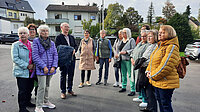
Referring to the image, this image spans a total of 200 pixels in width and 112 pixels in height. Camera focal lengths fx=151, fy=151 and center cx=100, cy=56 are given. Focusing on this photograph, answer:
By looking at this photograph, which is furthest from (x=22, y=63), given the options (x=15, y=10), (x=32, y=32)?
(x=15, y=10)

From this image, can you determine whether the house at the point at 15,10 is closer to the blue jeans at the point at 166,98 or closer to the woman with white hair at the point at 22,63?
the woman with white hair at the point at 22,63

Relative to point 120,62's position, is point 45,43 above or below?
above

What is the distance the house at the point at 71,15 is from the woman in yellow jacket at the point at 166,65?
36321 millimetres

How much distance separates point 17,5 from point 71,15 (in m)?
38.1

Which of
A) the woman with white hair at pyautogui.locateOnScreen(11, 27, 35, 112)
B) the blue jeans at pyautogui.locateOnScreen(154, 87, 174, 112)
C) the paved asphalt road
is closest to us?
the blue jeans at pyautogui.locateOnScreen(154, 87, 174, 112)

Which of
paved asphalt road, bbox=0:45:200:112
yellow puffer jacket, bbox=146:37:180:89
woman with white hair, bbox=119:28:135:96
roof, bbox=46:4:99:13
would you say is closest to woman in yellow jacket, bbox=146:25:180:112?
yellow puffer jacket, bbox=146:37:180:89

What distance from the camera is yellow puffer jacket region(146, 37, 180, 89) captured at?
2.60 meters

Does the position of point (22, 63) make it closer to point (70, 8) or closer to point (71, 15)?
point (71, 15)

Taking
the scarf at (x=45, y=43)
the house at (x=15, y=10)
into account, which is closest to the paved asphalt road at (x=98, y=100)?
the scarf at (x=45, y=43)

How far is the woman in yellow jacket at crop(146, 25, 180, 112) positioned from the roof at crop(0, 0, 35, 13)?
67044 millimetres

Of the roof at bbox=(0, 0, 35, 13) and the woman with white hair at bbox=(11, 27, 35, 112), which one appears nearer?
the woman with white hair at bbox=(11, 27, 35, 112)

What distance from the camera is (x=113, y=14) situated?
46.3 metres

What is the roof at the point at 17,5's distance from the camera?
57603 millimetres

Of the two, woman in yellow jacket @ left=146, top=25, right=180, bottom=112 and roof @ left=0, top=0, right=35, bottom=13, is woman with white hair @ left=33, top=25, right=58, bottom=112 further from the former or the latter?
roof @ left=0, top=0, right=35, bottom=13
